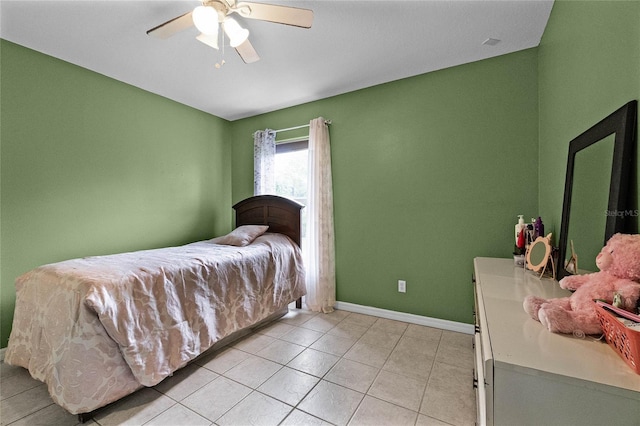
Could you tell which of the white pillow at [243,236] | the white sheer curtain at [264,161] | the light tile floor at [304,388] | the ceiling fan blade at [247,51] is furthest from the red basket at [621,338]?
the white sheer curtain at [264,161]

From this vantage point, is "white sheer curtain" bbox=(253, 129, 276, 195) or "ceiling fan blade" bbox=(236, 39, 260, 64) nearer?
"ceiling fan blade" bbox=(236, 39, 260, 64)

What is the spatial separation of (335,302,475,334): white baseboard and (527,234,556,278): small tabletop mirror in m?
1.16

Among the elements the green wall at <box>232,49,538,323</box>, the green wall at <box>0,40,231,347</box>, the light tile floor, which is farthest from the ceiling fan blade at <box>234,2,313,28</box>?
the light tile floor

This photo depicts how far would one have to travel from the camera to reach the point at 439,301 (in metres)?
2.59

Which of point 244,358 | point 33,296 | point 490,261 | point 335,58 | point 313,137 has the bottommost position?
point 244,358

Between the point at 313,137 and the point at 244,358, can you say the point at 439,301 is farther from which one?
the point at 313,137

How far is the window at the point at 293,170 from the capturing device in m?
3.47

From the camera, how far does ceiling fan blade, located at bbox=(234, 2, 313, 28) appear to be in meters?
1.52

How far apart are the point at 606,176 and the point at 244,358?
7.96ft

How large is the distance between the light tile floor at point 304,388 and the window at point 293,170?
4.88ft

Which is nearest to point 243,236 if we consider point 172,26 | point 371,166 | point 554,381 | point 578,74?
point 371,166

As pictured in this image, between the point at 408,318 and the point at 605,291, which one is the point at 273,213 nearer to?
the point at 408,318

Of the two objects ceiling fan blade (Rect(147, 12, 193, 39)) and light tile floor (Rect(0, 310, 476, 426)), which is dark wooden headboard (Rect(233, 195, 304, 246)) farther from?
ceiling fan blade (Rect(147, 12, 193, 39))

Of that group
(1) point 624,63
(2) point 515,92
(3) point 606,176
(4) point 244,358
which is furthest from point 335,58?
(4) point 244,358
